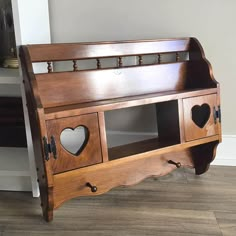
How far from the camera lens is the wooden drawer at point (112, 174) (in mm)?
1173

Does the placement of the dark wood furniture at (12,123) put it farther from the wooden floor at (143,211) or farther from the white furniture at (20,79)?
the wooden floor at (143,211)

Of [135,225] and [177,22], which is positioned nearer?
[135,225]

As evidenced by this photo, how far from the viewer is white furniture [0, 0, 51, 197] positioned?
1184 millimetres

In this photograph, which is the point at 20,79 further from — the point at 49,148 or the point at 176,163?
the point at 176,163

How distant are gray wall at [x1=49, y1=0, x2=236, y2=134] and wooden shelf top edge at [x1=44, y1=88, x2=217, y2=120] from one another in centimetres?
26

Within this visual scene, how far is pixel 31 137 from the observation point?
49.8 inches

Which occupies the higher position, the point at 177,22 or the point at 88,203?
the point at 177,22

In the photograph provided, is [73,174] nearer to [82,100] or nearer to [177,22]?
[82,100]

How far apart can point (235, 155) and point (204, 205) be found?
0.43m

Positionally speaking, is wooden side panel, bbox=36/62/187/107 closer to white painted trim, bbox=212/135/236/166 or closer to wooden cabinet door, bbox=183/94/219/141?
wooden cabinet door, bbox=183/94/219/141

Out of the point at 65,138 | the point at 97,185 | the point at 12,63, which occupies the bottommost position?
the point at 97,185

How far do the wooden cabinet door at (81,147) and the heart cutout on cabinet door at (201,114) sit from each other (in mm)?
464

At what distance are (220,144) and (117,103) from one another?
2.27ft

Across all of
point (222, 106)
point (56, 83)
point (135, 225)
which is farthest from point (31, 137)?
point (222, 106)
